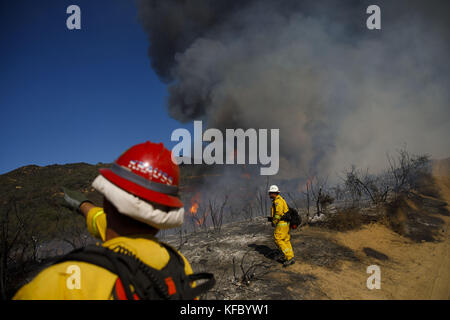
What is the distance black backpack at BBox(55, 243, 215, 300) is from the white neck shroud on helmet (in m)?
0.17

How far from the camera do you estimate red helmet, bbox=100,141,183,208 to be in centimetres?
125

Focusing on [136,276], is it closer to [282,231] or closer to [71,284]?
[71,284]

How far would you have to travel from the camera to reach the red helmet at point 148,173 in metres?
1.25

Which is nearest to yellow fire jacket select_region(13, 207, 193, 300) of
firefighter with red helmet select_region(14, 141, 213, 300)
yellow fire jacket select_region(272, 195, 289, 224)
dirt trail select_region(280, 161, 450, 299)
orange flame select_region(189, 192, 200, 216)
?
firefighter with red helmet select_region(14, 141, 213, 300)

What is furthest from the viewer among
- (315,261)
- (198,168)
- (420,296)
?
(198,168)

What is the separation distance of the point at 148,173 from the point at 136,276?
20.1 inches

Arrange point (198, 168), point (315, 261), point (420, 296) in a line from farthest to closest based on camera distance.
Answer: point (198, 168) → point (315, 261) → point (420, 296)

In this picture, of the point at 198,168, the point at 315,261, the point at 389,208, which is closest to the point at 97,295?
the point at 315,261

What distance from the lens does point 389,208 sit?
36.6 ft

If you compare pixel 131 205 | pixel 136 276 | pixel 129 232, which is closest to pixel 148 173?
pixel 131 205

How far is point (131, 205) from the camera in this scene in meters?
1.19

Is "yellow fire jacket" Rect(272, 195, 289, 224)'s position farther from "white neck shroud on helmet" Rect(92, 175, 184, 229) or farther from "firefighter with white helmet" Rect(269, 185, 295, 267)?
"white neck shroud on helmet" Rect(92, 175, 184, 229)
